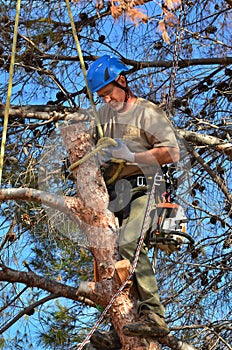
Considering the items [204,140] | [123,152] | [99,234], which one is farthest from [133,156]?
[204,140]

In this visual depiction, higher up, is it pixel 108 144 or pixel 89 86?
pixel 89 86

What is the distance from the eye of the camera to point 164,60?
613cm

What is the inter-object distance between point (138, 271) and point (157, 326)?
300 mm

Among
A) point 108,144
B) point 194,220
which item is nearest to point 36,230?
point 194,220

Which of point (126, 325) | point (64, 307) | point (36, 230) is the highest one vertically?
point (36, 230)

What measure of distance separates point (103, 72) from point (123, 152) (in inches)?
21.2

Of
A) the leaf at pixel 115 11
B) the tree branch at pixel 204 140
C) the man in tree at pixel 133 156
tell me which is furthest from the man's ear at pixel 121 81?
the tree branch at pixel 204 140

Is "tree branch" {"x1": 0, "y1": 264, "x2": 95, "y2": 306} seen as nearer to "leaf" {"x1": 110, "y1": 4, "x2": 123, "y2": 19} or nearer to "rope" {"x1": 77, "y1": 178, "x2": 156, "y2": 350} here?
"rope" {"x1": 77, "y1": 178, "x2": 156, "y2": 350}

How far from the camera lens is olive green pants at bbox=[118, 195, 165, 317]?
390 cm

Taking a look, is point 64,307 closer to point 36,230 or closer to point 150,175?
point 36,230

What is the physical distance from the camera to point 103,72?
437 cm

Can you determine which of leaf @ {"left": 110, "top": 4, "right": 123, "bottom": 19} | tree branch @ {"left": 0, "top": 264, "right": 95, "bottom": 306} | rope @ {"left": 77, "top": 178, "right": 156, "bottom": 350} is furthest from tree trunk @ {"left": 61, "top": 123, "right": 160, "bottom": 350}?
tree branch @ {"left": 0, "top": 264, "right": 95, "bottom": 306}

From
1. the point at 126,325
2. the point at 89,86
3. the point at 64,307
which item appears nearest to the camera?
the point at 126,325

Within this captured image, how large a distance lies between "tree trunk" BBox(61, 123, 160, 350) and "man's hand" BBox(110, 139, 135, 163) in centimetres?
14
